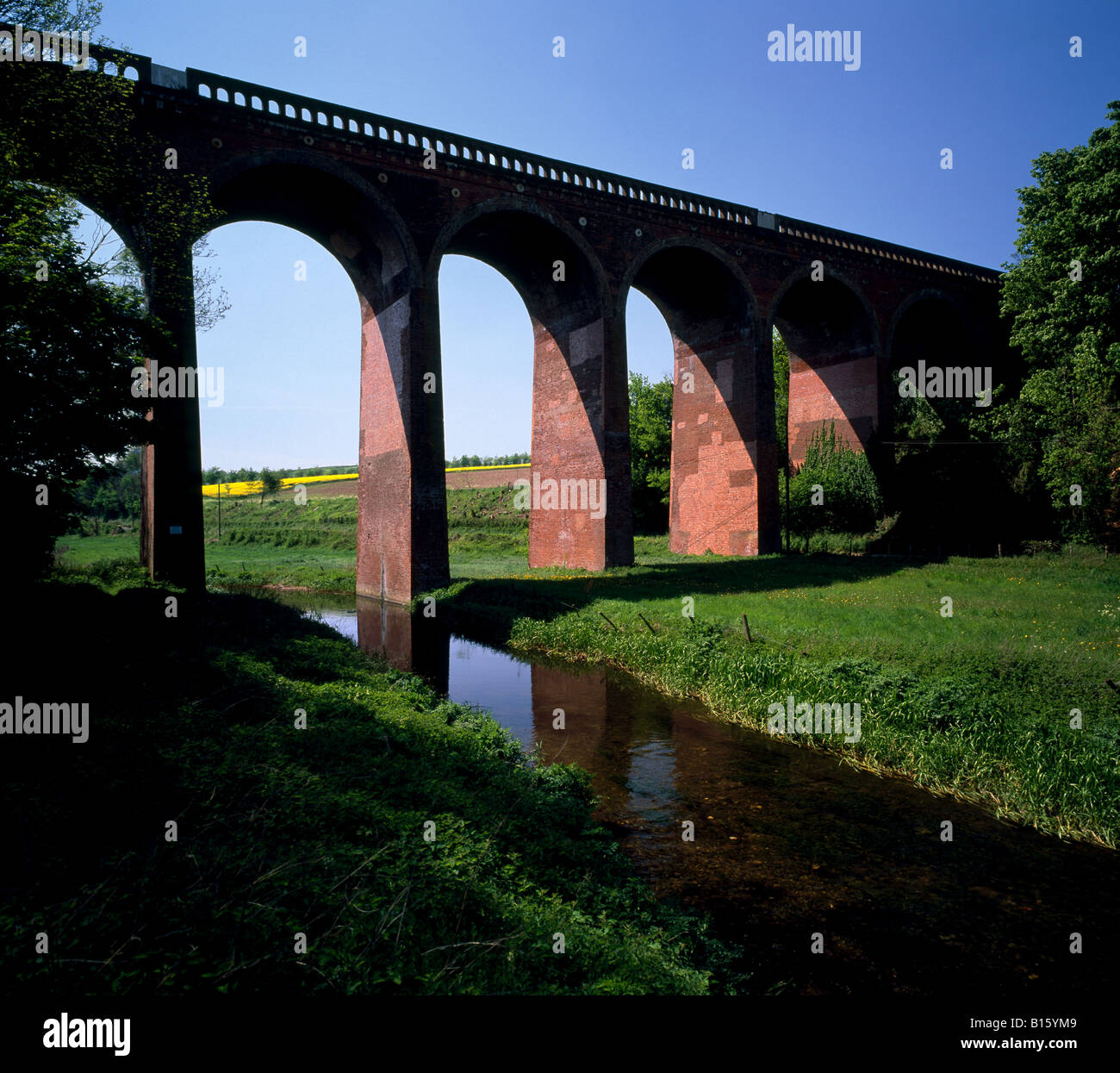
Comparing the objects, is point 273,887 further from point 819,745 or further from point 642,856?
point 819,745

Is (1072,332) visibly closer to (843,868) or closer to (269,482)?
(843,868)

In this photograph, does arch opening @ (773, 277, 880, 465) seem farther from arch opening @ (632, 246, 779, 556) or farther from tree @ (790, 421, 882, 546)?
arch opening @ (632, 246, 779, 556)

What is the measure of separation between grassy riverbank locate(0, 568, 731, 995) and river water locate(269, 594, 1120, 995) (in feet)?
2.24

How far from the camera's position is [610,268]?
2377cm

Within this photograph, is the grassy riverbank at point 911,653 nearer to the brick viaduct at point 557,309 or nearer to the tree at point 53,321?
the brick viaduct at point 557,309

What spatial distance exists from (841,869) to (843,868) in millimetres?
27

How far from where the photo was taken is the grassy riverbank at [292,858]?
3.49 meters

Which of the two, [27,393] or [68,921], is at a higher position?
[27,393]

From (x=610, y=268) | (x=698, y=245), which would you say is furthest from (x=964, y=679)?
(x=698, y=245)

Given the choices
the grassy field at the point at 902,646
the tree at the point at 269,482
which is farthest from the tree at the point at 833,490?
the tree at the point at 269,482

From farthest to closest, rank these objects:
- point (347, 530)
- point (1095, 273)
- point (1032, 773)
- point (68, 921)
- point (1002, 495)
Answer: point (347, 530) < point (1002, 495) < point (1095, 273) < point (1032, 773) < point (68, 921)

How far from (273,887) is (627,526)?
20378 millimetres
